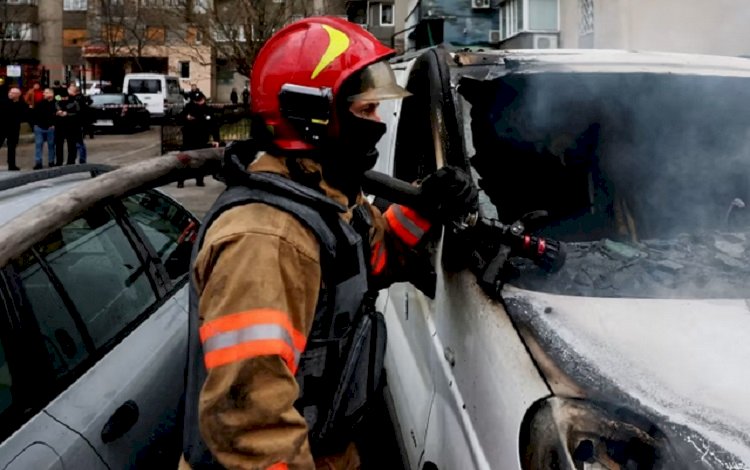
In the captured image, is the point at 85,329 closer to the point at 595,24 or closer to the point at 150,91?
the point at 595,24

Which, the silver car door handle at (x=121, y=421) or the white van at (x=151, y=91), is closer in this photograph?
the silver car door handle at (x=121, y=421)

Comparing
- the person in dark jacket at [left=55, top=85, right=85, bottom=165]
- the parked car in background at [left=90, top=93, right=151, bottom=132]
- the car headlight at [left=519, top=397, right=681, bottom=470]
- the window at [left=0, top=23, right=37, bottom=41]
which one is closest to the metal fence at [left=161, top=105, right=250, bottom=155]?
the person in dark jacket at [left=55, top=85, right=85, bottom=165]

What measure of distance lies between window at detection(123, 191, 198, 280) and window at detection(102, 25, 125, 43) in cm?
3958

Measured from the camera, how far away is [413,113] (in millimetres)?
3115

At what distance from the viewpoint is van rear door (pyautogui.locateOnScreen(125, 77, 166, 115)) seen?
29.6 m

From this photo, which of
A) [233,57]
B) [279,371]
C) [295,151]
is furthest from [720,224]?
[233,57]

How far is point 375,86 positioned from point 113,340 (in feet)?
4.17

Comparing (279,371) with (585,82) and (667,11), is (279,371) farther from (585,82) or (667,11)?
(667,11)

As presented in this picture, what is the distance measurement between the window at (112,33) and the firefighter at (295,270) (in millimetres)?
41227

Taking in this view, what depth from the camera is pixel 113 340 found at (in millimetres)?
2465

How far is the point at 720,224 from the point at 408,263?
4.40 feet

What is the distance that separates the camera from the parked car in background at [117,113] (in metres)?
23.7

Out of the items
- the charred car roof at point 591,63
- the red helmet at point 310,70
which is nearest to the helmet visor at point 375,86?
the red helmet at point 310,70

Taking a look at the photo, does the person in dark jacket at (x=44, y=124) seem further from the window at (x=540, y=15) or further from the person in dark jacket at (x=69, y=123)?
the window at (x=540, y=15)
